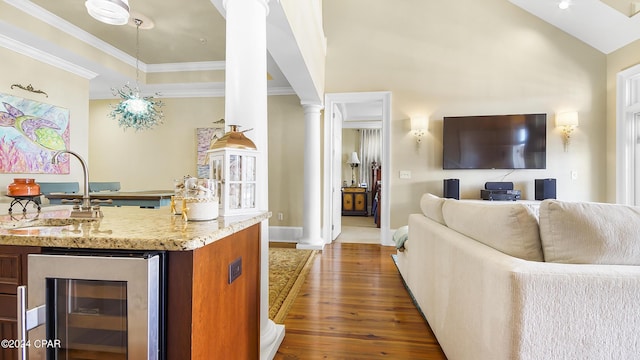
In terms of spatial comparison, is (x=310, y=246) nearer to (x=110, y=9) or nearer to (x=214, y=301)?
(x=214, y=301)

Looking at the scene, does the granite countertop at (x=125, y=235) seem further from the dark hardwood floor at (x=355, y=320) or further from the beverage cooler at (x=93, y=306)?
the dark hardwood floor at (x=355, y=320)

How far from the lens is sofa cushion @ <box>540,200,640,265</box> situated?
1.06m

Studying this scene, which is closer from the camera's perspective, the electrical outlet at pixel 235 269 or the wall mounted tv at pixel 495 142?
the electrical outlet at pixel 235 269

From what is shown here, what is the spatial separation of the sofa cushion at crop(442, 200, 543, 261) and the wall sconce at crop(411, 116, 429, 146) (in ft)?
10.4

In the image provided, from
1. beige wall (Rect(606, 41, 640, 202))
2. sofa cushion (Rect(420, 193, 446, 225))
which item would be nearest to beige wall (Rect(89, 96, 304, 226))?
sofa cushion (Rect(420, 193, 446, 225))

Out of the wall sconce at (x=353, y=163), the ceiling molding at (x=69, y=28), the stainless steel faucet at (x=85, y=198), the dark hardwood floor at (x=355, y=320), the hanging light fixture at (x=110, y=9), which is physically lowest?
the dark hardwood floor at (x=355, y=320)

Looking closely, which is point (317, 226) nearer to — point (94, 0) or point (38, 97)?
point (94, 0)

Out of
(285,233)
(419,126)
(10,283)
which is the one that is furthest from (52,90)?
(419,126)

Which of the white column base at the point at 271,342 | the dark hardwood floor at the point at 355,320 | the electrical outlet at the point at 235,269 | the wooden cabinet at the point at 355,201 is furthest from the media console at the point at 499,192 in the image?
the electrical outlet at the point at 235,269

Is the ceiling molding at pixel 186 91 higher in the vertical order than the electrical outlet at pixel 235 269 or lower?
higher

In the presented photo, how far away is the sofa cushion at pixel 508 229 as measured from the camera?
46.1 inches

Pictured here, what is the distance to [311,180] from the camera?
427 centimetres

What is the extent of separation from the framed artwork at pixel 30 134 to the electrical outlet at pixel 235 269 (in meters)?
3.89

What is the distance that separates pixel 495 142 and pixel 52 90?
20.6 ft
